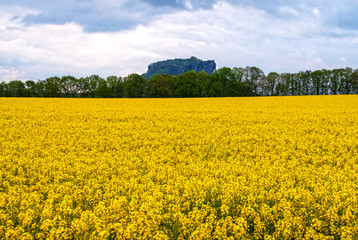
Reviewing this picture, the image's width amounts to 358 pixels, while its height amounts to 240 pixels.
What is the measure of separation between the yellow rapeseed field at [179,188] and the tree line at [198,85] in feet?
220

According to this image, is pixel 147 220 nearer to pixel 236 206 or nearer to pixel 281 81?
pixel 236 206

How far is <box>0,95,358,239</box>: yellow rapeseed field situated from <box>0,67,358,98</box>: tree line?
6718 centimetres

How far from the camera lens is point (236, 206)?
5234 mm

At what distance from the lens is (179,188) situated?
20.3 feet

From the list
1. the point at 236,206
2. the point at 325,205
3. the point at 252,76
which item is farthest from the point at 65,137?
the point at 252,76

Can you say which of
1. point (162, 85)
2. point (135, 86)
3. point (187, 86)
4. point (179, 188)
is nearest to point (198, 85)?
point (187, 86)

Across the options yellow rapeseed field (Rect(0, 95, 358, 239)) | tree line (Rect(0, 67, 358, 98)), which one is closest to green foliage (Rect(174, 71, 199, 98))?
tree line (Rect(0, 67, 358, 98))

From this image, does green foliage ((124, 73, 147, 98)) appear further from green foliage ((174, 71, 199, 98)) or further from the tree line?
green foliage ((174, 71, 199, 98))

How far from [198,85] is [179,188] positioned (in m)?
75.8

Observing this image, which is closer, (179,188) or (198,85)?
(179,188)

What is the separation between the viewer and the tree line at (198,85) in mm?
79125

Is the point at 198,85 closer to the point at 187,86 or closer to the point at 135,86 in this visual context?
the point at 187,86

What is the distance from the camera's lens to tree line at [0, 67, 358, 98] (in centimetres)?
7912

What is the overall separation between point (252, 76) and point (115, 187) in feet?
285
